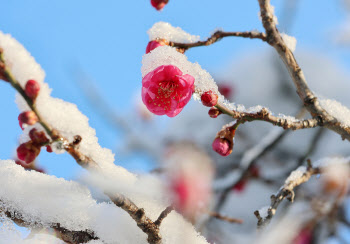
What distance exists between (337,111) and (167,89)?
1.80 feet

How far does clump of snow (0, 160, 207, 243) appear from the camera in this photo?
84 cm

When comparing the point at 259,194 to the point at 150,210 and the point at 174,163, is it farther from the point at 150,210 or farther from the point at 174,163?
the point at 150,210

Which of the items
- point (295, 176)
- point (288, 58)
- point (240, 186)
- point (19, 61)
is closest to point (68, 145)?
point (19, 61)

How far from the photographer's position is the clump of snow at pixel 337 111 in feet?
3.67

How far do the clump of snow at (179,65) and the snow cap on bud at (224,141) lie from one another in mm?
189

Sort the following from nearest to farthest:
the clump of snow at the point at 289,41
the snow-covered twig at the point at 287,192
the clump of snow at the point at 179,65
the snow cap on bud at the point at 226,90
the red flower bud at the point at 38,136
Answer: the red flower bud at the point at 38,136 → the clump of snow at the point at 179,65 → the snow-covered twig at the point at 287,192 → the clump of snow at the point at 289,41 → the snow cap on bud at the point at 226,90

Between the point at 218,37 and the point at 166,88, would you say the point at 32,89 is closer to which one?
the point at 166,88

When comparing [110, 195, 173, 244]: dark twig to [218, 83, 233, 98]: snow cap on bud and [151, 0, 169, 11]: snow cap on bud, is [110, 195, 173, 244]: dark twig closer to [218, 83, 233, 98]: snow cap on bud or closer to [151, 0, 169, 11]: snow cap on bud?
[151, 0, 169, 11]: snow cap on bud

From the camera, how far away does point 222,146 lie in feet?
3.75

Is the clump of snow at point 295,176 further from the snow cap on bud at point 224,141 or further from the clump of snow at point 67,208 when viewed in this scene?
the clump of snow at point 67,208

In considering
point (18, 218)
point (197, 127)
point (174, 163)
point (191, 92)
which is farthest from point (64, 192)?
point (197, 127)

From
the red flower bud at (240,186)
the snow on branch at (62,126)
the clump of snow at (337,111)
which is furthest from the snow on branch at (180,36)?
the red flower bud at (240,186)

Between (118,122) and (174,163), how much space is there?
1.56 ft

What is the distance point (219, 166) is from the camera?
11.0 ft
